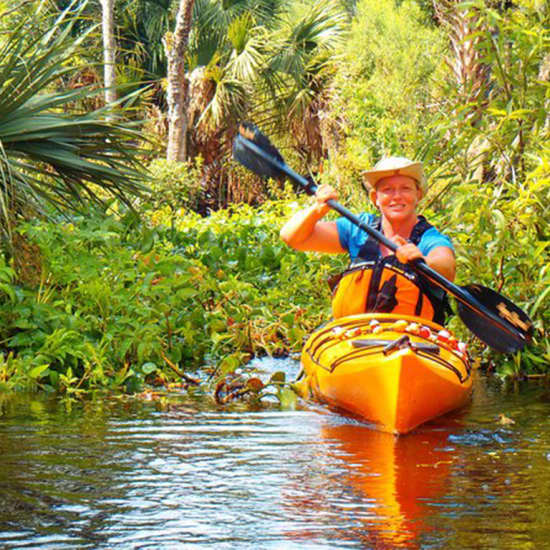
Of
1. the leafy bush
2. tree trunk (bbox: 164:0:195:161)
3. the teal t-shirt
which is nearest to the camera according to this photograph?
the teal t-shirt

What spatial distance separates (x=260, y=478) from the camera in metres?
4.45

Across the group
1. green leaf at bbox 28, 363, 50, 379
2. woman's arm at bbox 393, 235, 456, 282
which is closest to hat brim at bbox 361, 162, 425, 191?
woman's arm at bbox 393, 235, 456, 282

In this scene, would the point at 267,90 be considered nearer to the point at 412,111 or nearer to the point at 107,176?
the point at 412,111

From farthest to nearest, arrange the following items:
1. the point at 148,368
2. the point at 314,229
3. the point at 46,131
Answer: the point at 46,131 < the point at 148,368 < the point at 314,229

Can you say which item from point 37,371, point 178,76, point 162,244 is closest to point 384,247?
point 37,371

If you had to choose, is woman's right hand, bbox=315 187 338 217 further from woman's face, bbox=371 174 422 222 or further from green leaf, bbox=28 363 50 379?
green leaf, bbox=28 363 50 379

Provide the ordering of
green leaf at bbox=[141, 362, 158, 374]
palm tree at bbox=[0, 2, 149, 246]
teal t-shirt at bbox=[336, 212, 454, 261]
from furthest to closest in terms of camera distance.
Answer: palm tree at bbox=[0, 2, 149, 246]
green leaf at bbox=[141, 362, 158, 374]
teal t-shirt at bbox=[336, 212, 454, 261]

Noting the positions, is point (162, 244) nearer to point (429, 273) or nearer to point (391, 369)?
point (429, 273)

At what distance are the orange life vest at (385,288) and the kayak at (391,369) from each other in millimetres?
205

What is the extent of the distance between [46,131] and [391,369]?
3514 millimetres

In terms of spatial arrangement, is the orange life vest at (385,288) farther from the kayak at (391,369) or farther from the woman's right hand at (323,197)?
Answer: the woman's right hand at (323,197)

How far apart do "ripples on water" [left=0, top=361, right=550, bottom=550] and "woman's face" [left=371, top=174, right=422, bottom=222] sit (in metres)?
1.22

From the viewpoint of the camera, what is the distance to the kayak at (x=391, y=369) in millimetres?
5406

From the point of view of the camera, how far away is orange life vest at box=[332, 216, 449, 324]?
6.26m
